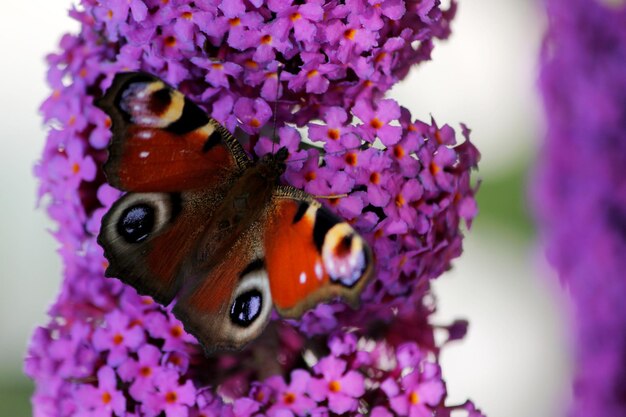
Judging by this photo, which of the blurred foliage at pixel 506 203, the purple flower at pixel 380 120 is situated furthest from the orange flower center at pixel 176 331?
the blurred foliage at pixel 506 203

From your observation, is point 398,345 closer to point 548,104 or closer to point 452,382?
point 548,104

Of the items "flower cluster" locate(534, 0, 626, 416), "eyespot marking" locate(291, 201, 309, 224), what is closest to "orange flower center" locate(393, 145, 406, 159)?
"eyespot marking" locate(291, 201, 309, 224)

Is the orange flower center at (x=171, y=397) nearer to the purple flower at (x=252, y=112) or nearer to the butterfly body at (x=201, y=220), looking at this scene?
the butterfly body at (x=201, y=220)

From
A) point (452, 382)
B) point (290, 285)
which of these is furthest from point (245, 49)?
point (452, 382)

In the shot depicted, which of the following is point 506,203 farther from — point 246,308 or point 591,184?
→ point 246,308

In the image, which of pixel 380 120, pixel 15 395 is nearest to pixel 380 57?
pixel 380 120

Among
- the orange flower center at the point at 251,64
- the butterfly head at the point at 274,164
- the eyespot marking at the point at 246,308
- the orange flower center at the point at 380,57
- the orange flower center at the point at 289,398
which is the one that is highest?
the orange flower center at the point at 380,57

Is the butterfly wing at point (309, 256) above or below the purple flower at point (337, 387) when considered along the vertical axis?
above

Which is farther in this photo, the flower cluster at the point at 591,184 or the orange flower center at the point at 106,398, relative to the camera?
the flower cluster at the point at 591,184
